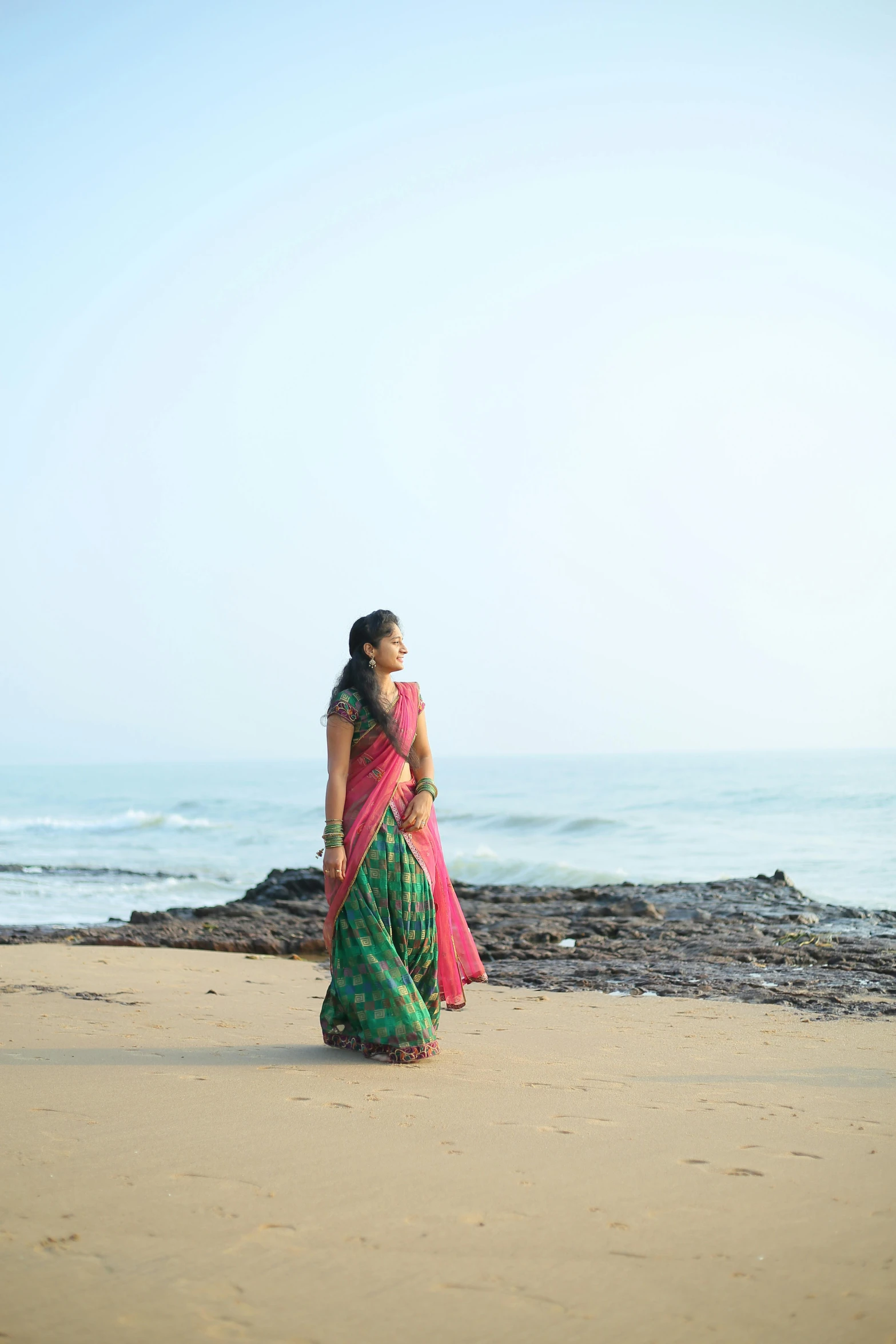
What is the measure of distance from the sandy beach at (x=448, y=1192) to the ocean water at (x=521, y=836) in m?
9.93

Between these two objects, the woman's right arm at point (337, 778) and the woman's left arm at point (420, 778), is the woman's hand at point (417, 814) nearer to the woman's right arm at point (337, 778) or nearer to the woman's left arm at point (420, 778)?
the woman's left arm at point (420, 778)

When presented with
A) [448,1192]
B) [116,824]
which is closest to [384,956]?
[448,1192]

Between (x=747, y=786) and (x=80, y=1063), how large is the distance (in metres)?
44.4

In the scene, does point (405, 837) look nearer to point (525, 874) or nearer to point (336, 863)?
point (336, 863)

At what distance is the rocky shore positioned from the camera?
7293 millimetres

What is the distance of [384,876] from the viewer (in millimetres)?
4590

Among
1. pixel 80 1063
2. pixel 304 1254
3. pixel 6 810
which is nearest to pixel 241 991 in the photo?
pixel 80 1063

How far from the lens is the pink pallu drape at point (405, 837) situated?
461cm

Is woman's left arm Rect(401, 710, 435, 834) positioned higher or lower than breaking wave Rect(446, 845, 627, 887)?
higher

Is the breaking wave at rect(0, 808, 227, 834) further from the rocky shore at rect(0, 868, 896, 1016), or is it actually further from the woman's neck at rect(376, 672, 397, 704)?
the woman's neck at rect(376, 672, 397, 704)

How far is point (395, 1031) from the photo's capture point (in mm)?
4367

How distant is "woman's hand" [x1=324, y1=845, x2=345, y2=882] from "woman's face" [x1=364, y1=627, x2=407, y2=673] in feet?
2.72

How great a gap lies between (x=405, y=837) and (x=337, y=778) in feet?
1.32

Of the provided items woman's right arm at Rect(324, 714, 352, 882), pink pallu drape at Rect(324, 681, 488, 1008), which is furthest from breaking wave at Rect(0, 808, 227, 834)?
woman's right arm at Rect(324, 714, 352, 882)
